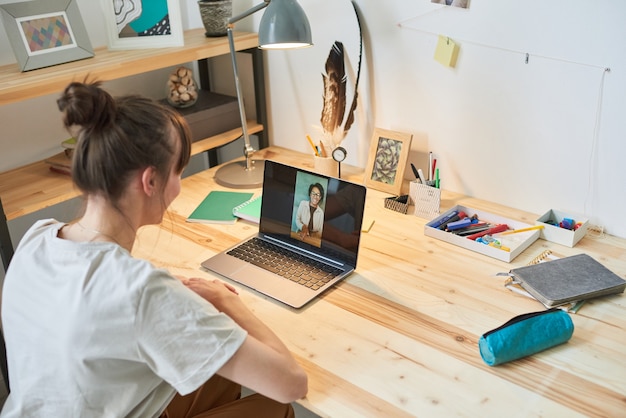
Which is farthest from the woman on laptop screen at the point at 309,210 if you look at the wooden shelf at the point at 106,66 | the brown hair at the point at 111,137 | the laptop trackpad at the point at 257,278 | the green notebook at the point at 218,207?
the wooden shelf at the point at 106,66

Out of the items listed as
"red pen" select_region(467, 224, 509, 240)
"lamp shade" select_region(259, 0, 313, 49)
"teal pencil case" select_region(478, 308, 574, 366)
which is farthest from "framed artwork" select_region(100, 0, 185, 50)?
"teal pencil case" select_region(478, 308, 574, 366)

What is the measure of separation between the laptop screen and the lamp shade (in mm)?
379

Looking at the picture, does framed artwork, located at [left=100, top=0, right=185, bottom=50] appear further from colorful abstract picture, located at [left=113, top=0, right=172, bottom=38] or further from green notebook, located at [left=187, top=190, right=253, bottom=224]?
green notebook, located at [left=187, top=190, right=253, bottom=224]

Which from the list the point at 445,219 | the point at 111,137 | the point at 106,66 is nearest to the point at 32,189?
the point at 106,66

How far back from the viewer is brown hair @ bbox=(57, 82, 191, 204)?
1.00m

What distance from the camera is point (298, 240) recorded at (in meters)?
1.56

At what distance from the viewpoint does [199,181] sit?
2.06m

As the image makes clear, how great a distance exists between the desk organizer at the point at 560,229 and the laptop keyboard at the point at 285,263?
57 cm

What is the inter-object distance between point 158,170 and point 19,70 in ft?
3.00

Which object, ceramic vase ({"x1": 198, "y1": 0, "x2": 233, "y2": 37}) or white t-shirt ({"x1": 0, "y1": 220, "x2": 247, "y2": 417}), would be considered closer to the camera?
white t-shirt ({"x1": 0, "y1": 220, "x2": 247, "y2": 417})

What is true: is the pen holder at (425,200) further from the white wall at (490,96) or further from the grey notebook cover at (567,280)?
the grey notebook cover at (567,280)

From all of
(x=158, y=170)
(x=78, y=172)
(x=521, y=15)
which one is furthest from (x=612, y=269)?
(x=78, y=172)

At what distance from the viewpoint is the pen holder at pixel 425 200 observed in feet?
5.65

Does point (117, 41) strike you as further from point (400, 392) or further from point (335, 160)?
point (400, 392)
